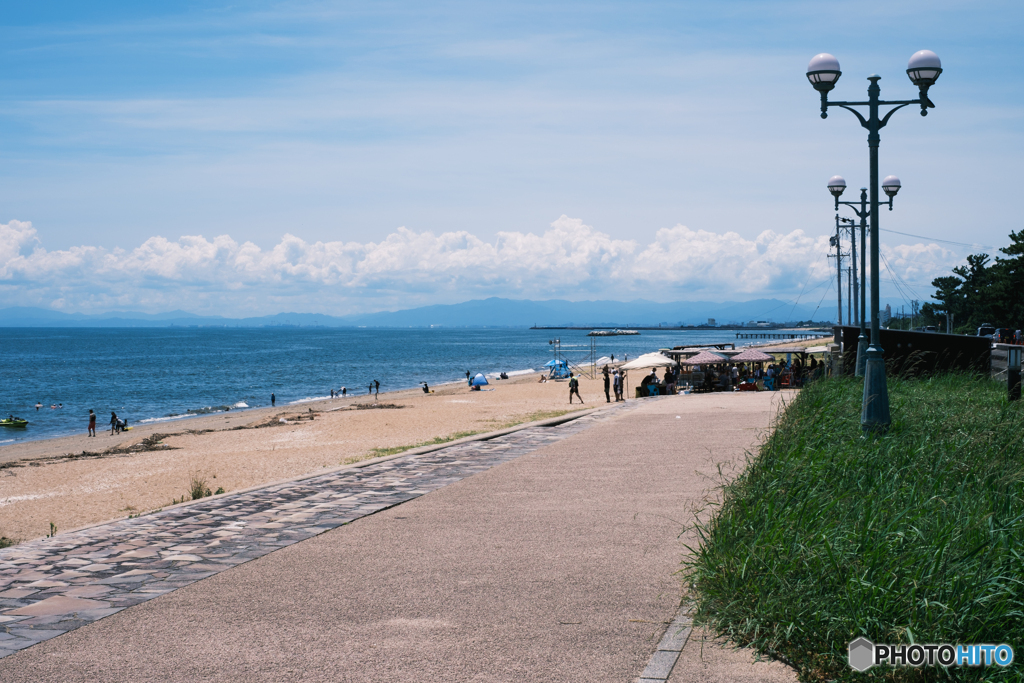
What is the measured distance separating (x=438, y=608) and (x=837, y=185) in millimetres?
16485

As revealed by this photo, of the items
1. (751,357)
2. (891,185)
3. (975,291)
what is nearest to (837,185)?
(891,185)

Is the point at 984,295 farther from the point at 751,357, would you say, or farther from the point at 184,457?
the point at 184,457

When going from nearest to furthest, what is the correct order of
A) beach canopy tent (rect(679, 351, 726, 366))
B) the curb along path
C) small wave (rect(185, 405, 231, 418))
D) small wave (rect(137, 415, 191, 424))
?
the curb along path
beach canopy tent (rect(679, 351, 726, 366))
small wave (rect(137, 415, 191, 424))
small wave (rect(185, 405, 231, 418))

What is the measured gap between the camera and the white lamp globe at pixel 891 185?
58.2ft

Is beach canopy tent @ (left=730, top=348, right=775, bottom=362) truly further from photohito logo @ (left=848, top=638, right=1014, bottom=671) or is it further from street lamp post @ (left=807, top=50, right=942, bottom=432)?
photohito logo @ (left=848, top=638, right=1014, bottom=671)

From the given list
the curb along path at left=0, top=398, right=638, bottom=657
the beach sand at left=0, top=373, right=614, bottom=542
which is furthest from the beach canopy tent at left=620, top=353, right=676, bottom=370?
the curb along path at left=0, top=398, right=638, bottom=657

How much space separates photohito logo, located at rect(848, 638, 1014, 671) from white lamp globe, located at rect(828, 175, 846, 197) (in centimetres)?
1634

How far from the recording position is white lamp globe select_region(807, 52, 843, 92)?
995 centimetres

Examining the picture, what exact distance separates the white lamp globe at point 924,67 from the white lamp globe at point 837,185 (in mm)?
8692

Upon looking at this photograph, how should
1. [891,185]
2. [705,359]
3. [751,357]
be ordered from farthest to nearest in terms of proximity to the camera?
[751,357] < [705,359] < [891,185]

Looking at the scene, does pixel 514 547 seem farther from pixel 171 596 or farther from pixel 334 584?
pixel 171 596

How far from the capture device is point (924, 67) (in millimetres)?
9758

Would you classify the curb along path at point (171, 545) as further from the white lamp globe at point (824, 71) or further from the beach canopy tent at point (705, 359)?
the beach canopy tent at point (705, 359)

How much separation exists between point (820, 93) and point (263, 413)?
116 feet
